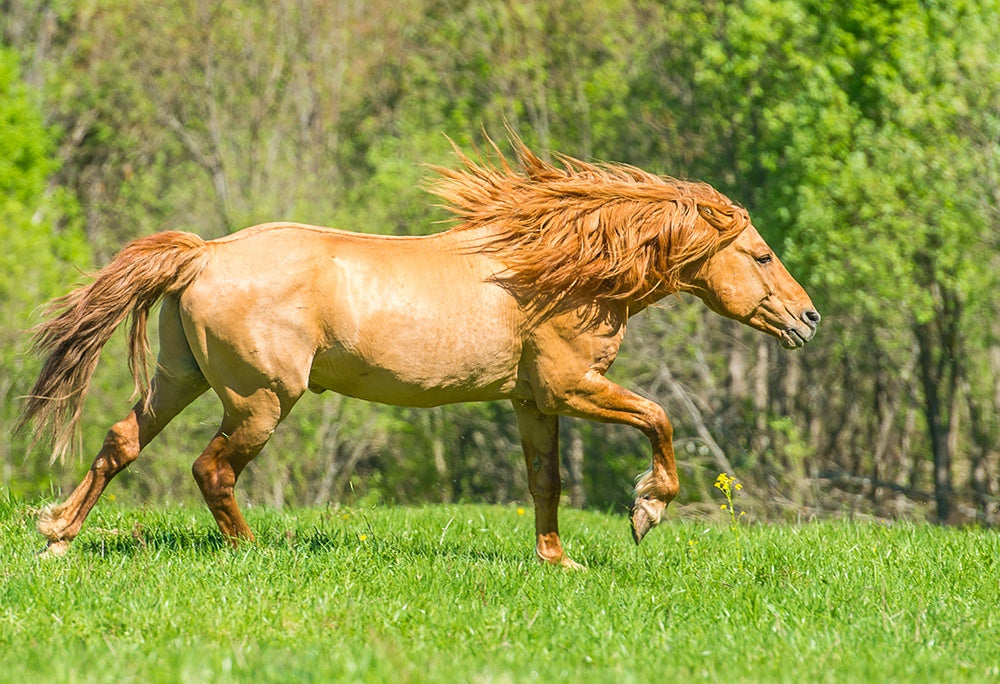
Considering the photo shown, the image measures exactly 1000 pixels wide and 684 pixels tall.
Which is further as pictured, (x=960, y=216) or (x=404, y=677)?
(x=960, y=216)

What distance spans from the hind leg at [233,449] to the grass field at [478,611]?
0.54ft

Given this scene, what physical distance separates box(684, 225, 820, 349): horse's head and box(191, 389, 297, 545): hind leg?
237 cm

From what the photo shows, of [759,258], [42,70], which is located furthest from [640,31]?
[759,258]

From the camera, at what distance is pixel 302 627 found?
497 centimetres

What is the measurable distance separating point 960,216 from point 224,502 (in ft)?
47.7

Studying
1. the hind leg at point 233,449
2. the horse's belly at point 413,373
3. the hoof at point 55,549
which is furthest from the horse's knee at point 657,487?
the hoof at point 55,549

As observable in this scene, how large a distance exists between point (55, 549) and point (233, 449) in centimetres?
100

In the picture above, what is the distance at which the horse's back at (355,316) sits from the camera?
631cm

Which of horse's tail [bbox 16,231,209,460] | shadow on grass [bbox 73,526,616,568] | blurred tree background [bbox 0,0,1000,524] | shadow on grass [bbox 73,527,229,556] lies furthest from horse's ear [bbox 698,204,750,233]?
blurred tree background [bbox 0,0,1000,524]

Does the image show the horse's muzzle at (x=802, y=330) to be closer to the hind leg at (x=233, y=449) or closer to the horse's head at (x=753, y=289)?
the horse's head at (x=753, y=289)

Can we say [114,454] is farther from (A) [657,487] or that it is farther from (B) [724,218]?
(B) [724,218]

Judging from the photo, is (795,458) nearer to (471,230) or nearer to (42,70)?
(471,230)

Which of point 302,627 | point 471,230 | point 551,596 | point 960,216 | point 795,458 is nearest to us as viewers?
point 302,627

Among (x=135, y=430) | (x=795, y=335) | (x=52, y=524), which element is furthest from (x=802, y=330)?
(x=52, y=524)
